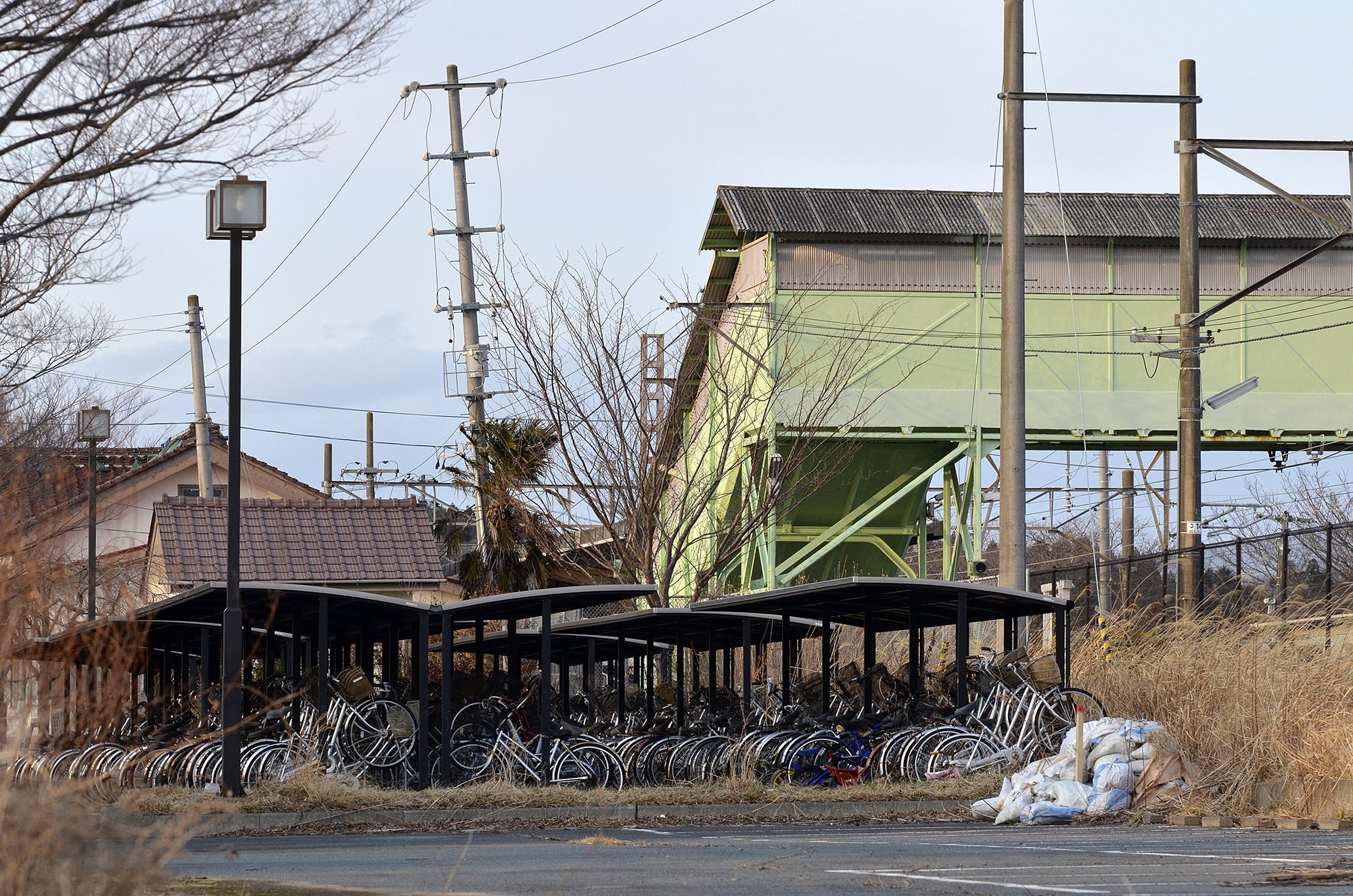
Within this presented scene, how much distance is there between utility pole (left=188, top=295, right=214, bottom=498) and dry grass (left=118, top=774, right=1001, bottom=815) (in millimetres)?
23474

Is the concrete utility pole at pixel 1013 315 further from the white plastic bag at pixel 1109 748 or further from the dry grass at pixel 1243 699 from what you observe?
the white plastic bag at pixel 1109 748

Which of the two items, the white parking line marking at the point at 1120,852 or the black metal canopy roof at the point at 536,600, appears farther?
the black metal canopy roof at the point at 536,600

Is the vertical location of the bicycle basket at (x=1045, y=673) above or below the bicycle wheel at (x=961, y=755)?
above

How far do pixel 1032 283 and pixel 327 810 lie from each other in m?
22.0

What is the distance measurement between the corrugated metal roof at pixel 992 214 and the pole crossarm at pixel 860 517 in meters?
4.59

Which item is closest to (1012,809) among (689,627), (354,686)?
(354,686)

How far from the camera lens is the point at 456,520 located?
3916 centimetres

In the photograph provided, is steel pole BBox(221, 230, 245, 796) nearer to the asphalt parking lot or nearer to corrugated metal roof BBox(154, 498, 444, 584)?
the asphalt parking lot

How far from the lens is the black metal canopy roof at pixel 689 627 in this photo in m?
20.4

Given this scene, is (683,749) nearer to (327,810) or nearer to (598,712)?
(327,810)

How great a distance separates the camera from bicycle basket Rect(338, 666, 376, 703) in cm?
1903

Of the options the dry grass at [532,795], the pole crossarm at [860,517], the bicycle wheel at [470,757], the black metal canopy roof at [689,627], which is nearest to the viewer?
the dry grass at [532,795]

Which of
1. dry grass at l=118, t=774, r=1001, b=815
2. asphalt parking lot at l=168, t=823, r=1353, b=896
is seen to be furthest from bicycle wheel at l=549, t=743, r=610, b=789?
asphalt parking lot at l=168, t=823, r=1353, b=896

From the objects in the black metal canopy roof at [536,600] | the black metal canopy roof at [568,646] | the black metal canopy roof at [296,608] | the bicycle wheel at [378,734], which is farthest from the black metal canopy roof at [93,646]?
the black metal canopy roof at [568,646]
